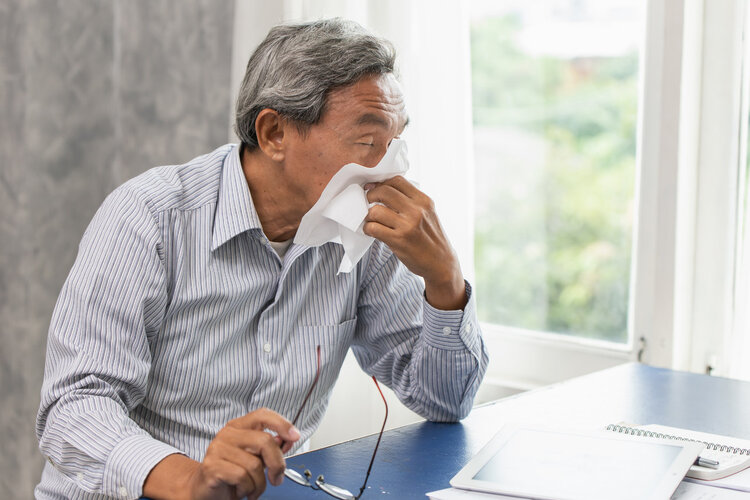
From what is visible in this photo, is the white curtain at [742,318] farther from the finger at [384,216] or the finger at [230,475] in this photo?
the finger at [230,475]

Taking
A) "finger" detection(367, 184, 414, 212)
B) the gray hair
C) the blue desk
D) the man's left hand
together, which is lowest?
the blue desk

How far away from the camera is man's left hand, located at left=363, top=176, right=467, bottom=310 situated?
4.25 ft

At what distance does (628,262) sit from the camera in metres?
2.15

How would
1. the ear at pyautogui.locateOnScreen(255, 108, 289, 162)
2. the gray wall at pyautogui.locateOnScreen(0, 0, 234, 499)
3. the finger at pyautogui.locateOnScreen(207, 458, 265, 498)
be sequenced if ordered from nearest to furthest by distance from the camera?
1. the finger at pyautogui.locateOnScreen(207, 458, 265, 498)
2. the ear at pyautogui.locateOnScreen(255, 108, 289, 162)
3. the gray wall at pyautogui.locateOnScreen(0, 0, 234, 499)

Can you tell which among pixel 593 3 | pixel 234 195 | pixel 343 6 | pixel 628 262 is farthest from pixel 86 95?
pixel 628 262

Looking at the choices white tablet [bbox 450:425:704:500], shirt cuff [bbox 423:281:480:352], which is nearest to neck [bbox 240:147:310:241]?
shirt cuff [bbox 423:281:480:352]

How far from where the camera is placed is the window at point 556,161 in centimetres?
214

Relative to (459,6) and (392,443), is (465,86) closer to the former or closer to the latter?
(459,6)

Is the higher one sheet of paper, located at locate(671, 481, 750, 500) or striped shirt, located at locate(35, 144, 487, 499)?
striped shirt, located at locate(35, 144, 487, 499)

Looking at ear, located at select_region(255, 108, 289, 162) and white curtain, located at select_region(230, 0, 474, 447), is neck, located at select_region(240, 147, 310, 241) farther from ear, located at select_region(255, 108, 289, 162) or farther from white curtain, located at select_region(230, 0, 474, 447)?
white curtain, located at select_region(230, 0, 474, 447)

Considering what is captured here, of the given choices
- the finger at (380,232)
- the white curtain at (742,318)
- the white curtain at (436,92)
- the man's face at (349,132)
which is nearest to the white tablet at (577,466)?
the finger at (380,232)

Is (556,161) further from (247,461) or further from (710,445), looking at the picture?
(247,461)

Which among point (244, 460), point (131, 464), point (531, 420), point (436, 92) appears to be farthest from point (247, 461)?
point (436, 92)

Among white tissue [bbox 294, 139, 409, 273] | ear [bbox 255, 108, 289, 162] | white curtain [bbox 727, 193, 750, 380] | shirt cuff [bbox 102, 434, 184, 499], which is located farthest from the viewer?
white curtain [bbox 727, 193, 750, 380]
